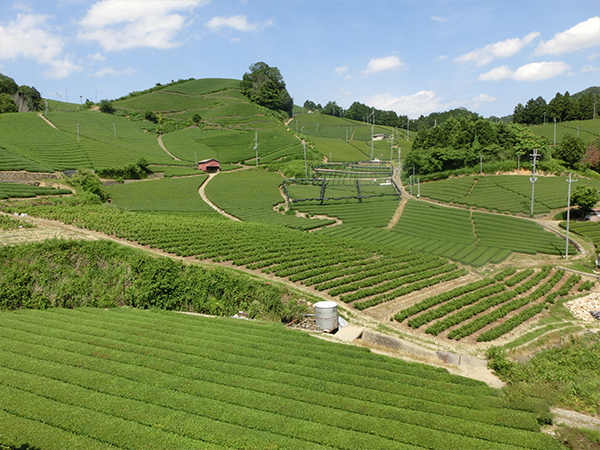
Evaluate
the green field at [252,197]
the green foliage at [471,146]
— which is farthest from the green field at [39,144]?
the green foliage at [471,146]

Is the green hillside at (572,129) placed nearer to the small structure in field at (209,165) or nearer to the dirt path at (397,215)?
the dirt path at (397,215)

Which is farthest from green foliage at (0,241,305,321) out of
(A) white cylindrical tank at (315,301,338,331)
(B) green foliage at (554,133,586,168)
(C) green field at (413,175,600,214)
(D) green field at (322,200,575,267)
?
(B) green foliage at (554,133,586,168)

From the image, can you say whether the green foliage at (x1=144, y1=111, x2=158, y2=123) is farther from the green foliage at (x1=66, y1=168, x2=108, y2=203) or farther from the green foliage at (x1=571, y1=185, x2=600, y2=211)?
the green foliage at (x1=571, y1=185, x2=600, y2=211)

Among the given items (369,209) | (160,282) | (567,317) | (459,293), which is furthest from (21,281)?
(369,209)

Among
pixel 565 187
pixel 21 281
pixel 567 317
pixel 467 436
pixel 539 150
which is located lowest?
pixel 567 317

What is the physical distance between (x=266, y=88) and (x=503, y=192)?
88798 millimetres

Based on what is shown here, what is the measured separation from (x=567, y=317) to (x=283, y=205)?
35.8 metres

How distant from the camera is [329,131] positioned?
123 m

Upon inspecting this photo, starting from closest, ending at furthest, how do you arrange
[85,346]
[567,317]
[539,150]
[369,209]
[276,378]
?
[276,378] → [85,346] → [567,317] → [369,209] → [539,150]

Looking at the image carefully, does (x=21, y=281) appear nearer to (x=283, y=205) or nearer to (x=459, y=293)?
(x=459, y=293)

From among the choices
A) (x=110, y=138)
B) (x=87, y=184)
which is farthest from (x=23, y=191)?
(x=110, y=138)

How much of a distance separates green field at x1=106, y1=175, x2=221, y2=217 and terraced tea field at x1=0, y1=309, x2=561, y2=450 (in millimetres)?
33362

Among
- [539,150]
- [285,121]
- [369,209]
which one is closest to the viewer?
[369,209]

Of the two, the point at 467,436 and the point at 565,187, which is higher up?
the point at 565,187
